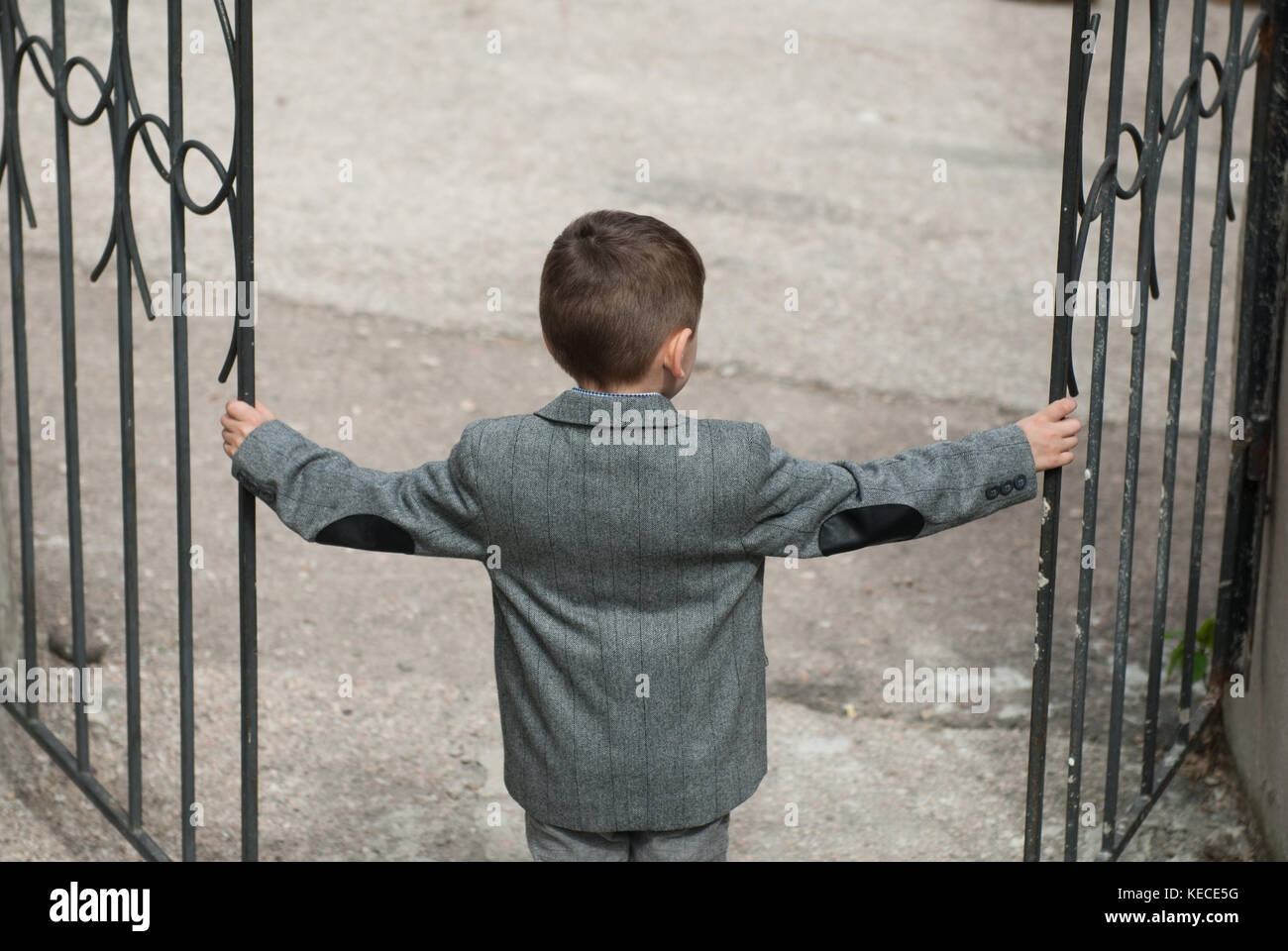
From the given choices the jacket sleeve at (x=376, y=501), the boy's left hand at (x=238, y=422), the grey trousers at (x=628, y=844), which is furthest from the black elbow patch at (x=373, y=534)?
the grey trousers at (x=628, y=844)

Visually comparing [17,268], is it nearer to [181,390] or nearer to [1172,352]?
[181,390]

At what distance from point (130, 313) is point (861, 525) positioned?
125cm

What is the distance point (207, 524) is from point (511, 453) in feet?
9.14

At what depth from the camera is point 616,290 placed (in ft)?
6.56

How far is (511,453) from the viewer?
2049 mm

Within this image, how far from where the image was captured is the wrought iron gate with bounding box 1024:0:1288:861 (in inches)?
88.0

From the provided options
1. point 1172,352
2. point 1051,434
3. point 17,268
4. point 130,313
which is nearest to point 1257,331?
point 1172,352

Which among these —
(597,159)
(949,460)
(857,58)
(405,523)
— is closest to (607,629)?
(405,523)

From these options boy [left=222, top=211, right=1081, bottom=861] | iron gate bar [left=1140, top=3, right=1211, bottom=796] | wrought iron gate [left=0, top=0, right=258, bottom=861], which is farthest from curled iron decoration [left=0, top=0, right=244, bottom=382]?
iron gate bar [left=1140, top=3, right=1211, bottom=796]

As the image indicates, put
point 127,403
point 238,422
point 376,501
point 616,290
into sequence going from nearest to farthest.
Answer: point 616,290 → point 376,501 → point 238,422 → point 127,403

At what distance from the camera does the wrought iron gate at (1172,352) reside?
2.23 meters

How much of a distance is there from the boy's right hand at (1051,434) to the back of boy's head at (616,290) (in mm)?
547

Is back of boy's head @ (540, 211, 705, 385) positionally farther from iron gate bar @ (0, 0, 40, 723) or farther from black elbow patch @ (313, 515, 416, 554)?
iron gate bar @ (0, 0, 40, 723)

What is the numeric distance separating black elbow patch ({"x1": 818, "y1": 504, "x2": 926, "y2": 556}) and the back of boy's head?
0.35 metres
